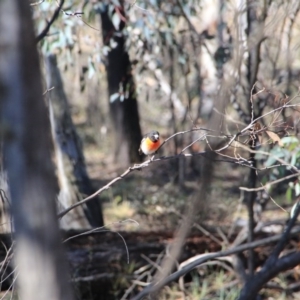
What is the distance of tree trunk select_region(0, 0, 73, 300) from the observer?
1.60m

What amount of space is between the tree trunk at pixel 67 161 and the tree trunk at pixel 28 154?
5.77 m

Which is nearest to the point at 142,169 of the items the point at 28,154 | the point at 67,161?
the point at 67,161

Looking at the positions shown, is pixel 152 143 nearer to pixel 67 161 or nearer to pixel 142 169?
pixel 142 169

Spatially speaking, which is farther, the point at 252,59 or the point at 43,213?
the point at 252,59

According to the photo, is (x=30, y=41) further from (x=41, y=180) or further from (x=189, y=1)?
(x=189, y=1)

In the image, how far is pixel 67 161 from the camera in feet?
25.0

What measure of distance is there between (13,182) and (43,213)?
4.4 inches

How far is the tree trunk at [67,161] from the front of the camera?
7.42 m

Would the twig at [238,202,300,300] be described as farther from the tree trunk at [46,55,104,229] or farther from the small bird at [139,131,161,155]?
the tree trunk at [46,55,104,229]

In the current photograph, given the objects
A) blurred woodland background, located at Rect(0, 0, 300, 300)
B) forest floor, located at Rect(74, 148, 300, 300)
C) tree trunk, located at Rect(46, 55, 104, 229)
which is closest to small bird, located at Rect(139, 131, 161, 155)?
blurred woodland background, located at Rect(0, 0, 300, 300)

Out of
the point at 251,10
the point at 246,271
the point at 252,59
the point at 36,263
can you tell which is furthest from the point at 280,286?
the point at 36,263

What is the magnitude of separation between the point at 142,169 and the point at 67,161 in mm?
1685

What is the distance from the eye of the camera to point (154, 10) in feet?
22.0

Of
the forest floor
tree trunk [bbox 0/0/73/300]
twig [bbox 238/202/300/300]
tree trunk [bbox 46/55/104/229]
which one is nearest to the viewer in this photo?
tree trunk [bbox 0/0/73/300]
